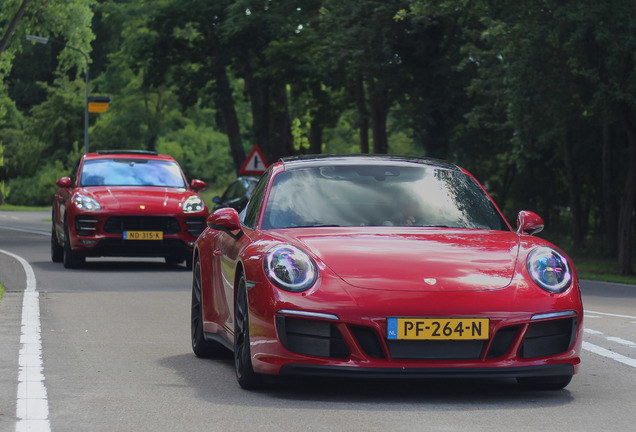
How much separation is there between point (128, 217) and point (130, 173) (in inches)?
51.5

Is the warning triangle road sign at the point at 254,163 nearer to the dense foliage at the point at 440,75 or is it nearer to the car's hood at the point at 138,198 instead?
the dense foliage at the point at 440,75

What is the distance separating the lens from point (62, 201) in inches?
784

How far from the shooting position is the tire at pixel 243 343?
24.0 feet

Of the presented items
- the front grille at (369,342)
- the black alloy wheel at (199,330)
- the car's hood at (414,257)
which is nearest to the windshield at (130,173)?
the black alloy wheel at (199,330)

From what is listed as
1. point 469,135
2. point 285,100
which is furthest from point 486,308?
point 469,135

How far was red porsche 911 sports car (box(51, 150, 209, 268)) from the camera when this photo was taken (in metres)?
18.4

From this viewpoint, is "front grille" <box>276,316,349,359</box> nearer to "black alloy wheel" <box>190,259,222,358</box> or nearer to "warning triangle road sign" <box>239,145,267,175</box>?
"black alloy wheel" <box>190,259,222,358</box>

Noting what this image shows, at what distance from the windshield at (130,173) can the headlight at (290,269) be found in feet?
40.8

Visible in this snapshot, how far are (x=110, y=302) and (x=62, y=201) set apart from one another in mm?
6622


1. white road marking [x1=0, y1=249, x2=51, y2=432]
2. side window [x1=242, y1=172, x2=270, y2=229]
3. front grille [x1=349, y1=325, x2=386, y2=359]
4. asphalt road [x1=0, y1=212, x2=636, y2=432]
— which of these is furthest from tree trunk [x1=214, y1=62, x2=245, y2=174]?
front grille [x1=349, y1=325, x2=386, y2=359]

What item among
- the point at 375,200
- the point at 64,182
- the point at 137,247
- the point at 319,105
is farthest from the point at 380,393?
the point at 319,105

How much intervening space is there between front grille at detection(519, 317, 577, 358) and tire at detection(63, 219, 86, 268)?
12.6 meters

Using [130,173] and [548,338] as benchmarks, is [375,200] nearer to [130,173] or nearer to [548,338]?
[548,338]

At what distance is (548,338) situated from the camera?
7.11 meters
